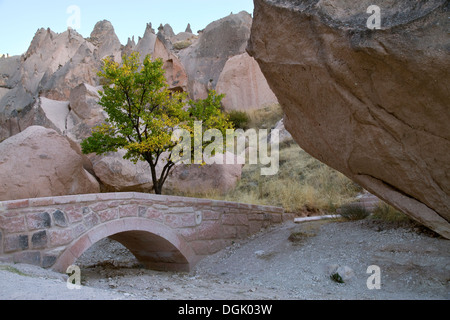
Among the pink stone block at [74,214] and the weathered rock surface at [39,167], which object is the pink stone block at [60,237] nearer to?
the pink stone block at [74,214]

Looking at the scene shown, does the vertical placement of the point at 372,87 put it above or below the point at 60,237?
above

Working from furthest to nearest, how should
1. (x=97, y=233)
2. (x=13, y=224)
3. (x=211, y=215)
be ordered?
1. (x=211, y=215)
2. (x=97, y=233)
3. (x=13, y=224)

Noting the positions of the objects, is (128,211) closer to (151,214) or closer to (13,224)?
(151,214)

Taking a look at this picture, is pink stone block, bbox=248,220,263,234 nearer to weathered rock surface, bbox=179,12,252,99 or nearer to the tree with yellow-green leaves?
the tree with yellow-green leaves

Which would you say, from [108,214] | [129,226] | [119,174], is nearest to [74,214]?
[108,214]

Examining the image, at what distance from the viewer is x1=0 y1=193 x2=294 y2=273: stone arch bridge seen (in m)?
4.85

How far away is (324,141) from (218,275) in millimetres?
2812

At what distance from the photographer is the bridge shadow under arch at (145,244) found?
17.2 feet

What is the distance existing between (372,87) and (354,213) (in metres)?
3.70

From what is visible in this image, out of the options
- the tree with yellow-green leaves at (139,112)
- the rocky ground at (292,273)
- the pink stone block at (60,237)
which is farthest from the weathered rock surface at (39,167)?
the pink stone block at (60,237)

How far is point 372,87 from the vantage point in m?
4.18

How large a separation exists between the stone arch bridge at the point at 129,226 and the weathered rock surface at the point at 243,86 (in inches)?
488

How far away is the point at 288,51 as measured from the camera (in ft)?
15.2
